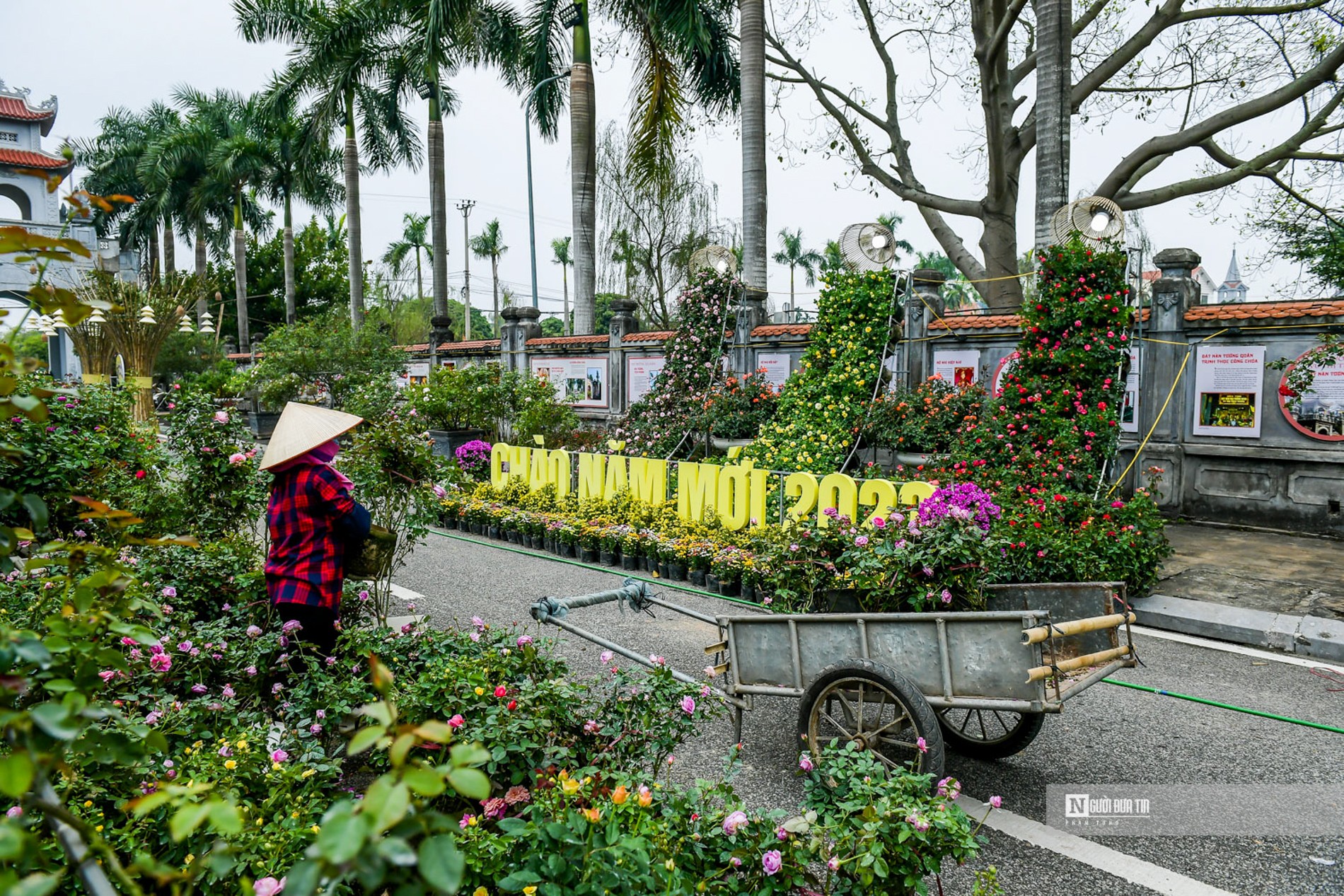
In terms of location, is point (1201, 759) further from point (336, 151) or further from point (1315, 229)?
point (336, 151)

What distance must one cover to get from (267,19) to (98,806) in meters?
31.5

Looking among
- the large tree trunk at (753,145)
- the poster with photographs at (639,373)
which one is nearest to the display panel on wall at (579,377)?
the poster with photographs at (639,373)

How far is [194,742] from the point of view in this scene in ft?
11.1

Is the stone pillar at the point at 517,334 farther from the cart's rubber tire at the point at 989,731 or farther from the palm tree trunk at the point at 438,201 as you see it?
the cart's rubber tire at the point at 989,731

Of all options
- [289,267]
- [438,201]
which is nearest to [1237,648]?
[438,201]

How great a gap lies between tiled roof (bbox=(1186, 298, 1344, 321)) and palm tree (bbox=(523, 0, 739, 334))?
1178cm

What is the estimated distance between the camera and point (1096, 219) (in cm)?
1001

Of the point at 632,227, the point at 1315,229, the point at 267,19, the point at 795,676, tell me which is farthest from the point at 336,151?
the point at 795,676

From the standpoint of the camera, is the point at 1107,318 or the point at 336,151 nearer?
the point at 1107,318

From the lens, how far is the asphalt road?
3.71m

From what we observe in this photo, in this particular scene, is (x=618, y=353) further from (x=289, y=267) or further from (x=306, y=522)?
(x=289, y=267)

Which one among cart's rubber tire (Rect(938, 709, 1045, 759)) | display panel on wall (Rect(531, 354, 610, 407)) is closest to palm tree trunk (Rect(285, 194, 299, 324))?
display panel on wall (Rect(531, 354, 610, 407))

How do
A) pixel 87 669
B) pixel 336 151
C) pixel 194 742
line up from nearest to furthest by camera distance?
Result: pixel 87 669 < pixel 194 742 < pixel 336 151

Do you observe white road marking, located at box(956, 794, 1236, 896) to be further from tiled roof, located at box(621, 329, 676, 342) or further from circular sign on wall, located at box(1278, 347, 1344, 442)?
tiled roof, located at box(621, 329, 676, 342)
